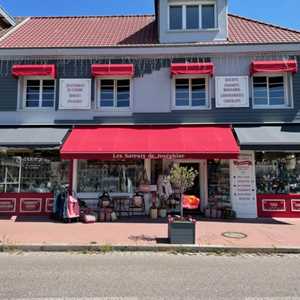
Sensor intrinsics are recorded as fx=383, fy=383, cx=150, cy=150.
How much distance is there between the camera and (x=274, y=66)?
15680 millimetres

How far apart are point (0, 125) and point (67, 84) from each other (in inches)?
132

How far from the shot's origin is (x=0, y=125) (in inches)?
643

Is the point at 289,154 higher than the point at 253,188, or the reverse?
the point at 289,154

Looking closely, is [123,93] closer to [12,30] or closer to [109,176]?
[109,176]

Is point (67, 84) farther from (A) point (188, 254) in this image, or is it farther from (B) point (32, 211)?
(A) point (188, 254)

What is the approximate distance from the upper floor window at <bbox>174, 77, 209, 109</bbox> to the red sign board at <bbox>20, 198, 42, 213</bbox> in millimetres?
7046

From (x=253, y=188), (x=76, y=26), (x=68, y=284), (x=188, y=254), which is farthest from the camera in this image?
(x=76, y=26)

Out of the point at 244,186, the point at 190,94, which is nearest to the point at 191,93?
the point at 190,94

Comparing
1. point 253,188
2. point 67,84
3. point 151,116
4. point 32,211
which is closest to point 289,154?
point 253,188

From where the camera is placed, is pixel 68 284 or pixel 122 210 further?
pixel 122 210

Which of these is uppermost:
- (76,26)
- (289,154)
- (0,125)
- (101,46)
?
(76,26)

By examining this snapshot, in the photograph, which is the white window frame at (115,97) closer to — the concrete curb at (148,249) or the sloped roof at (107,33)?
the sloped roof at (107,33)

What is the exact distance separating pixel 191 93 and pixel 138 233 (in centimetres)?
733

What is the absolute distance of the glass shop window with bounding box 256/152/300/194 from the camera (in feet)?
52.0
